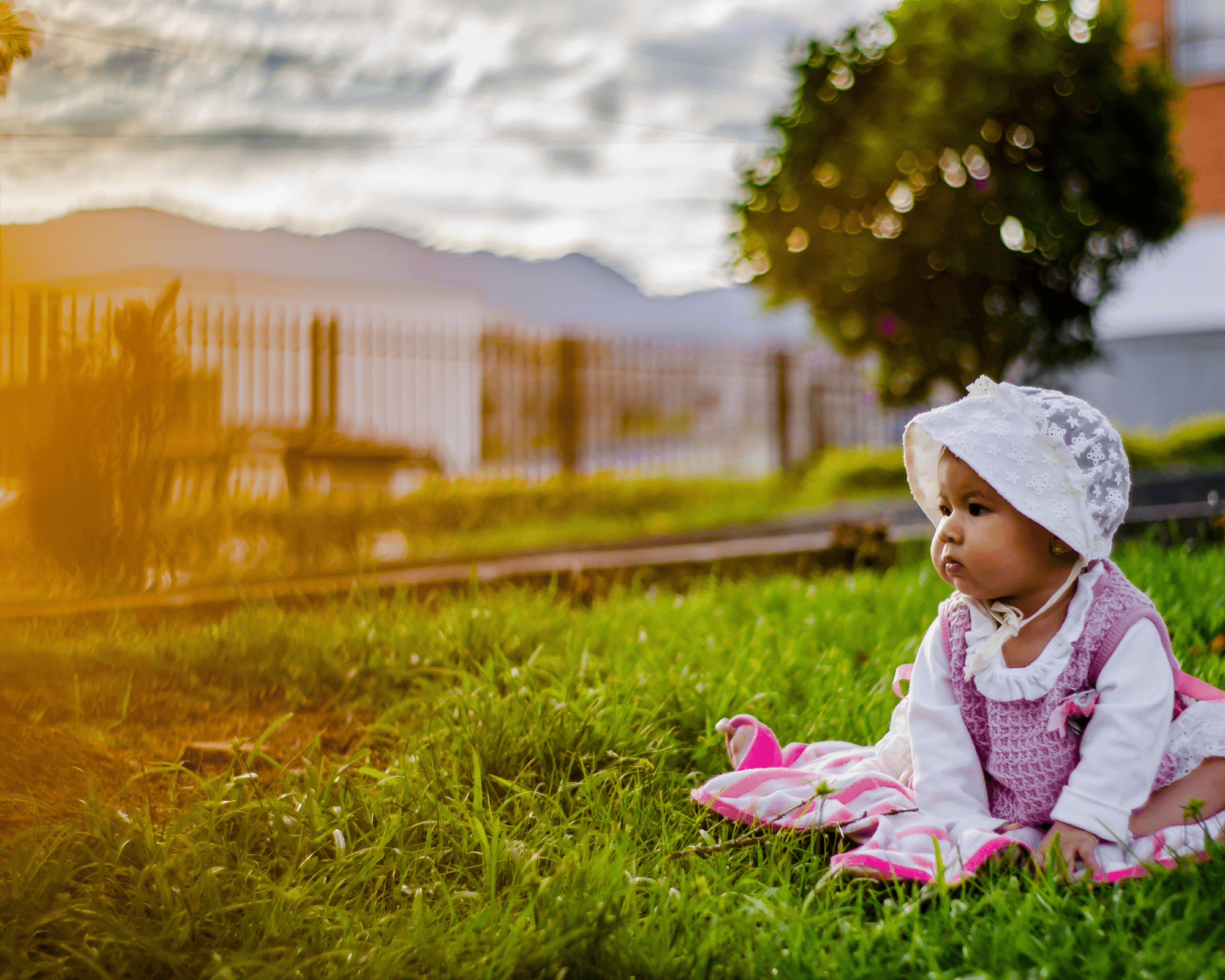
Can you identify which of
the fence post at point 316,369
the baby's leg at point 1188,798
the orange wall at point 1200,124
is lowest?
the baby's leg at point 1188,798

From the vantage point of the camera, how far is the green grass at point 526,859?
1.71 metres


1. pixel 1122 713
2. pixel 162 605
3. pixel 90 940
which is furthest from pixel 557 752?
pixel 162 605

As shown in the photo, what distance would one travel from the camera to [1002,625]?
81.2 inches

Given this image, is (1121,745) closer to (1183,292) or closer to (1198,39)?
(1183,292)

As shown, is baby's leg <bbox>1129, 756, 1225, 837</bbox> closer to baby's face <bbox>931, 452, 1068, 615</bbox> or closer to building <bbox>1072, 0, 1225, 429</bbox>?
baby's face <bbox>931, 452, 1068, 615</bbox>

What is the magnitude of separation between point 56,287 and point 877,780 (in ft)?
34.3

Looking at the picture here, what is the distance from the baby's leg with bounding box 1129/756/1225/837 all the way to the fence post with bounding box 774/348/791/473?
12864 mm

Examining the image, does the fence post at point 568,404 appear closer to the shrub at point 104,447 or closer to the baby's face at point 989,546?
the shrub at point 104,447

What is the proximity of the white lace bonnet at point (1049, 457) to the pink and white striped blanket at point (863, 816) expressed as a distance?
56cm

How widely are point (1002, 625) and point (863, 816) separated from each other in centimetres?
51

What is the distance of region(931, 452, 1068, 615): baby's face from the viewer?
1961mm

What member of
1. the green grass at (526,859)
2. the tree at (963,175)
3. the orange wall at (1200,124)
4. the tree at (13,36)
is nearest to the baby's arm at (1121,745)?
the green grass at (526,859)

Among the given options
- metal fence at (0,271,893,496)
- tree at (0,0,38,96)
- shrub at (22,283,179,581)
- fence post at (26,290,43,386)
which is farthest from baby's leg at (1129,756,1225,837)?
fence post at (26,290,43,386)

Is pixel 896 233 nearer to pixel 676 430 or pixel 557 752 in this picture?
pixel 676 430
